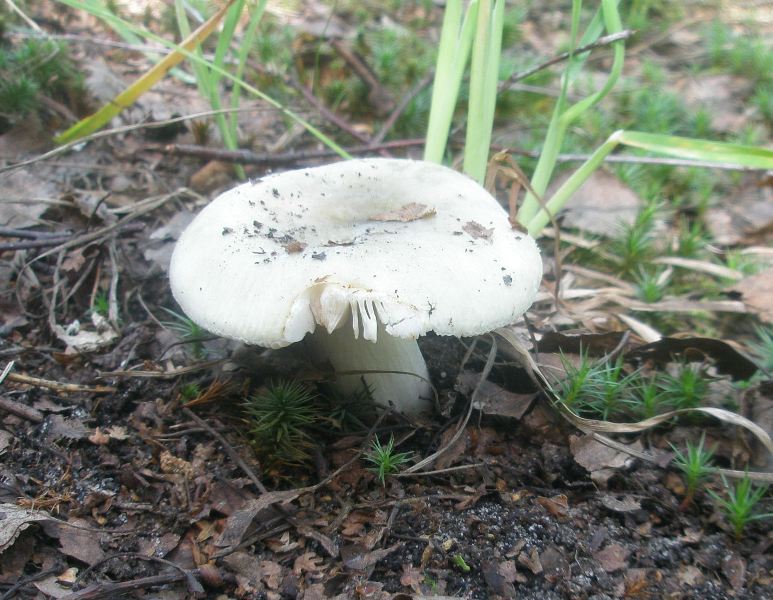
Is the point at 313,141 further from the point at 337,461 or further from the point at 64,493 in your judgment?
the point at 64,493

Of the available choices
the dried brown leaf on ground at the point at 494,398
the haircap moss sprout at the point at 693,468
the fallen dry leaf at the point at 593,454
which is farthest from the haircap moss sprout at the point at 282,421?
the haircap moss sprout at the point at 693,468

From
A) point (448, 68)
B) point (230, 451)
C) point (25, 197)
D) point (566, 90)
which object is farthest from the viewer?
point (25, 197)

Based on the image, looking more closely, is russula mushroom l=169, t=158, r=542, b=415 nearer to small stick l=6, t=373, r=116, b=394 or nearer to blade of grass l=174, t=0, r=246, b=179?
small stick l=6, t=373, r=116, b=394

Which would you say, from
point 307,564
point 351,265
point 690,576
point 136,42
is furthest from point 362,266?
point 136,42

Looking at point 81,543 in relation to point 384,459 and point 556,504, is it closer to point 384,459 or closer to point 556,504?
point 384,459

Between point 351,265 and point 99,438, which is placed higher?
point 351,265

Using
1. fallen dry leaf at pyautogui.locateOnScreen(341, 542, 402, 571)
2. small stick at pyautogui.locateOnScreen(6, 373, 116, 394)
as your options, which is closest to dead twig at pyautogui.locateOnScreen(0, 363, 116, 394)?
small stick at pyautogui.locateOnScreen(6, 373, 116, 394)

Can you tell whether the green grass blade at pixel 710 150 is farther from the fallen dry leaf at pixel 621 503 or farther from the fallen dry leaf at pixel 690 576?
the fallen dry leaf at pixel 690 576
